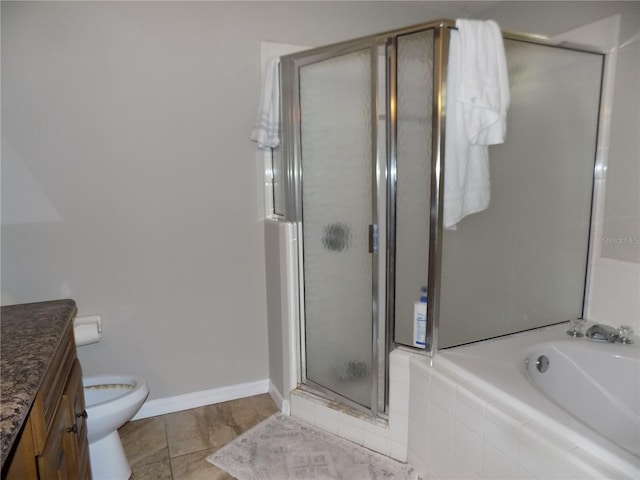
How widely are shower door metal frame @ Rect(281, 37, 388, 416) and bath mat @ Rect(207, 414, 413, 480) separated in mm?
200

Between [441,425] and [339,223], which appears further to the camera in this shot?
[339,223]

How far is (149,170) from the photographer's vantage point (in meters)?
2.10

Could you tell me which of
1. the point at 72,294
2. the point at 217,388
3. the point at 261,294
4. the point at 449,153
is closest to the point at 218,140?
the point at 261,294

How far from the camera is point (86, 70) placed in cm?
195

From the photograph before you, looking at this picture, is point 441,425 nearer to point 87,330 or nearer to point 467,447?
point 467,447

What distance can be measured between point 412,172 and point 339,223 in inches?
18.2

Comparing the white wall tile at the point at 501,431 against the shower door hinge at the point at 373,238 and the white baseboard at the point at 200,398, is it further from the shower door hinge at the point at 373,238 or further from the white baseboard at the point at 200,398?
the white baseboard at the point at 200,398

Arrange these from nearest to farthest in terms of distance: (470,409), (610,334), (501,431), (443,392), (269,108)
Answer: (501,431), (470,409), (443,392), (610,334), (269,108)

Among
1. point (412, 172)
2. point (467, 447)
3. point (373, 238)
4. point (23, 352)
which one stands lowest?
point (467, 447)

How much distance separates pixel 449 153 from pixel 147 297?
5.44ft

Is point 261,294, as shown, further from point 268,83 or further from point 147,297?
point 268,83

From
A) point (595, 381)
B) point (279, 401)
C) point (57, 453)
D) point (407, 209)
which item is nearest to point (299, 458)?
point (279, 401)

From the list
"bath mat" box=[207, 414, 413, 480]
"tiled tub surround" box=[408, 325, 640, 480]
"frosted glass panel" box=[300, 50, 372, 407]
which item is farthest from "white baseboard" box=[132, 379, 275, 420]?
"tiled tub surround" box=[408, 325, 640, 480]

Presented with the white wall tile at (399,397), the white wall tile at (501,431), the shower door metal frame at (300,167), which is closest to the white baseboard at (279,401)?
the shower door metal frame at (300,167)
